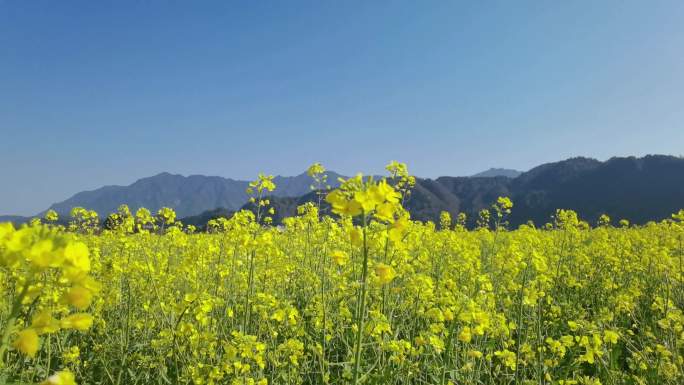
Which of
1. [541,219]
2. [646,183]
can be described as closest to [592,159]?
[646,183]

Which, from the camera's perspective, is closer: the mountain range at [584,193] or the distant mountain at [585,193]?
the distant mountain at [585,193]

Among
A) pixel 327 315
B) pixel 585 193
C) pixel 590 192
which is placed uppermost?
pixel 590 192

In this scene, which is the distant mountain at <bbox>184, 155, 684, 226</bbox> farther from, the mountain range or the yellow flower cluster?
the yellow flower cluster

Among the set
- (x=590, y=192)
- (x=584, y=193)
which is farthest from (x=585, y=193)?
(x=590, y=192)

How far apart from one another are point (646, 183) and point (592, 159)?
30642 mm

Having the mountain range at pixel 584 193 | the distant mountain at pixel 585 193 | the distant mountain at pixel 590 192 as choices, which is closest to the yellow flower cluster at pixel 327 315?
the distant mountain at pixel 585 193

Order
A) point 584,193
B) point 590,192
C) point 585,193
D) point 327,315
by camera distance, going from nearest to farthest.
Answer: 1. point 327,315
2. point 590,192
3. point 585,193
4. point 584,193

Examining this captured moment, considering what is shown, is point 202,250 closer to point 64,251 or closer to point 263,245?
point 263,245

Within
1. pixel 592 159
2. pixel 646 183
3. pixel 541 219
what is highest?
pixel 592 159

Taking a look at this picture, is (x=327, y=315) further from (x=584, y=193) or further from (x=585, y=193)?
(x=584, y=193)

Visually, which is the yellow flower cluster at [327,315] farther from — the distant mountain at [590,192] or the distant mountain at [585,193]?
the distant mountain at [590,192]

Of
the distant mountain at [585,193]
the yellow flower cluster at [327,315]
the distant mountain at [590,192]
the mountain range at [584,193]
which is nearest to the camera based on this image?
the yellow flower cluster at [327,315]

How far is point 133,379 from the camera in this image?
3.20 metres

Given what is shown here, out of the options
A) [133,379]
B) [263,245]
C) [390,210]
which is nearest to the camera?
[390,210]
